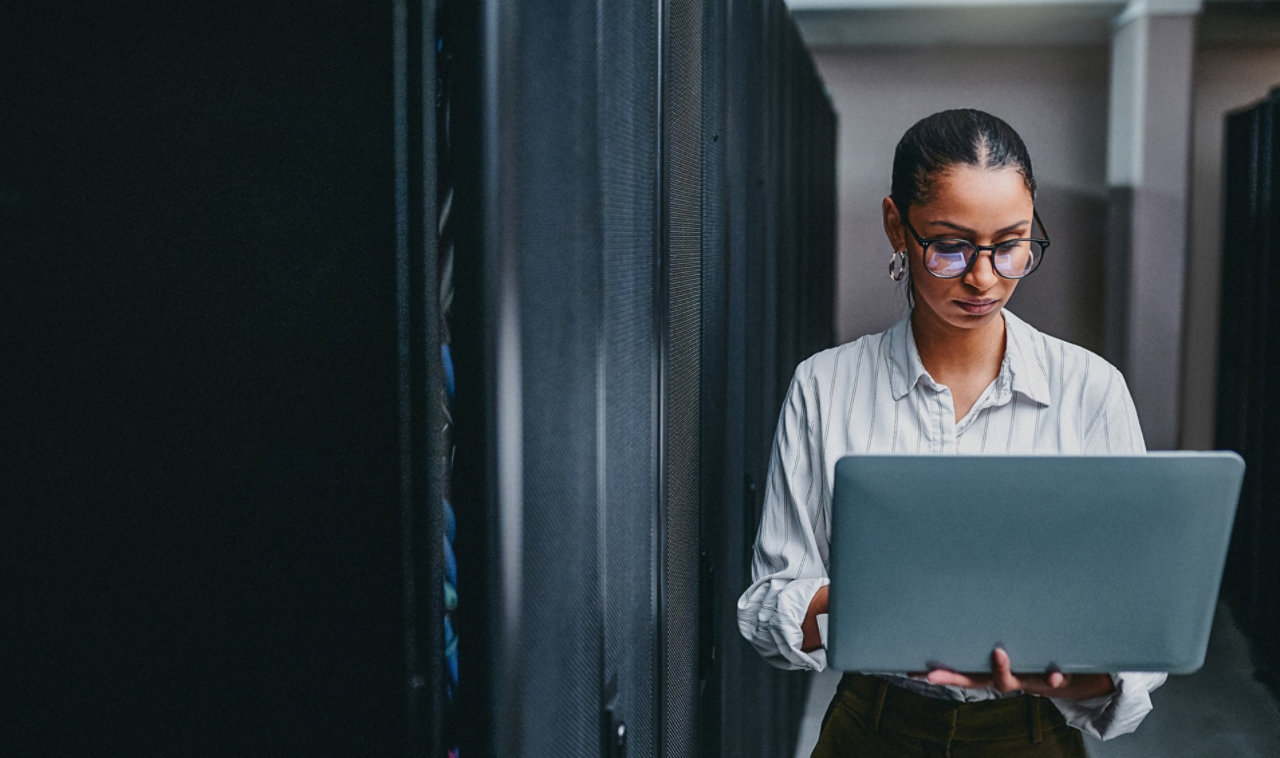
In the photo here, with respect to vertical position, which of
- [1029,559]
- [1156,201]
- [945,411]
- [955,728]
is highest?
[1156,201]

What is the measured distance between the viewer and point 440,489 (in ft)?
2.32

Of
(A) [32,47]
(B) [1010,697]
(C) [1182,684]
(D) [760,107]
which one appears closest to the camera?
(A) [32,47]

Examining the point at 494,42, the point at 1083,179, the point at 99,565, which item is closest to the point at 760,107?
the point at 494,42

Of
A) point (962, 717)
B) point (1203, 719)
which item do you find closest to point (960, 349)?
point (962, 717)

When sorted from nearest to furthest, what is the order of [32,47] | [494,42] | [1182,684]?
[494,42], [32,47], [1182,684]

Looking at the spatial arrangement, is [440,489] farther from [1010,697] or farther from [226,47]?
[1010,697]

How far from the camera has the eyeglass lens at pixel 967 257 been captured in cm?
103

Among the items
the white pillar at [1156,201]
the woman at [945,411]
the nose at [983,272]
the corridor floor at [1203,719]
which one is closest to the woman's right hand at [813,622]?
the woman at [945,411]

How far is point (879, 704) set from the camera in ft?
3.66

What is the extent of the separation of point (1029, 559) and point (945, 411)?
250 mm

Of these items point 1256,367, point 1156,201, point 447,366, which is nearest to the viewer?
point 447,366

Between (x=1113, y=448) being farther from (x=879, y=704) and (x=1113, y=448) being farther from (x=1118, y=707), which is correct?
(x=879, y=704)

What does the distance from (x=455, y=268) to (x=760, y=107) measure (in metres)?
1.23

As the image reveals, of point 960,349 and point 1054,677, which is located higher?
point 960,349
